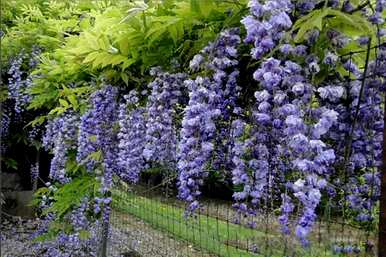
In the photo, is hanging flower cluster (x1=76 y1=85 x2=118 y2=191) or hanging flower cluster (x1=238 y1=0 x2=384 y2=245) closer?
hanging flower cluster (x1=238 y1=0 x2=384 y2=245)

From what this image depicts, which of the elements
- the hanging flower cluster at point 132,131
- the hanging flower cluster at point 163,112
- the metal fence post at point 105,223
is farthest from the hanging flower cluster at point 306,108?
the metal fence post at point 105,223

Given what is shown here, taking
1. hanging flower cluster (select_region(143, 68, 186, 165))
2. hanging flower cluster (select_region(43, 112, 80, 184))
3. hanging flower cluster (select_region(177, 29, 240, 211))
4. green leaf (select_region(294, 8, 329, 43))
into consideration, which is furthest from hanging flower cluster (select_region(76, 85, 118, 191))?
green leaf (select_region(294, 8, 329, 43))

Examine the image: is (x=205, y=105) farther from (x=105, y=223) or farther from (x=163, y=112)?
(x=105, y=223)

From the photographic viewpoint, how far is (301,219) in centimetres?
158

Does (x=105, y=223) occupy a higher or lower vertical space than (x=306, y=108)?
lower

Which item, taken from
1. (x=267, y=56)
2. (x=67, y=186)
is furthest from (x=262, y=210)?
(x=67, y=186)

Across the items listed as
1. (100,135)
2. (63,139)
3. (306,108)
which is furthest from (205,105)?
(63,139)

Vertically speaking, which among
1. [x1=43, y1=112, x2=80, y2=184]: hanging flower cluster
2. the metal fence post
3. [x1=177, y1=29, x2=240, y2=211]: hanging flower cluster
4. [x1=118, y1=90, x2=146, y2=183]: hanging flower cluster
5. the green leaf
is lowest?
the metal fence post

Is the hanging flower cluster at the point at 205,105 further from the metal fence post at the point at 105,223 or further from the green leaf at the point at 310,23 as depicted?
the metal fence post at the point at 105,223

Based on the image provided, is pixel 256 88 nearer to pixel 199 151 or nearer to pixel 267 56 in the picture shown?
pixel 199 151

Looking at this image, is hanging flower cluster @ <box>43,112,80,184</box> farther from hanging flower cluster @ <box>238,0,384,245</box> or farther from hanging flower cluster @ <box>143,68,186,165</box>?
hanging flower cluster @ <box>238,0,384,245</box>

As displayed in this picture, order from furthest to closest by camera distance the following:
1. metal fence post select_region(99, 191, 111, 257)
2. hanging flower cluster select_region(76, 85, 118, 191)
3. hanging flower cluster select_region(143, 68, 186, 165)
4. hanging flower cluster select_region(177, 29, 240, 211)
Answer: metal fence post select_region(99, 191, 111, 257) < hanging flower cluster select_region(76, 85, 118, 191) < hanging flower cluster select_region(143, 68, 186, 165) < hanging flower cluster select_region(177, 29, 240, 211)

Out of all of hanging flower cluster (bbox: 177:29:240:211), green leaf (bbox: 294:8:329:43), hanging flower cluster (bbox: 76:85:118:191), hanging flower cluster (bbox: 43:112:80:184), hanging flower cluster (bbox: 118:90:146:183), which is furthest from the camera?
hanging flower cluster (bbox: 43:112:80:184)

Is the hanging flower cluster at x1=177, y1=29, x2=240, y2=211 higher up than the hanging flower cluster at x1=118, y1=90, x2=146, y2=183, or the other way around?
the hanging flower cluster at x1=177, y1=29, x2=240, y2=211
